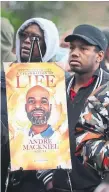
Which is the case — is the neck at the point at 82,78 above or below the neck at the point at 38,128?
above

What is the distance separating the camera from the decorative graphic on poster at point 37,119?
207 cm

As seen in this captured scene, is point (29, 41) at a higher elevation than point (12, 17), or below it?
below

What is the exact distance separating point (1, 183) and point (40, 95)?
1.69ft

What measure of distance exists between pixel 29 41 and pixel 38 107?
1.20 feet

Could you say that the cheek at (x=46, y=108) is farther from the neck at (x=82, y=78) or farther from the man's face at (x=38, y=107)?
the neck at (x=82, y=78)

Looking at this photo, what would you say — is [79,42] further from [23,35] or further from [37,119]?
[37,119]

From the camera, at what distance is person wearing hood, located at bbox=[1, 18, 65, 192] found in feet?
6.94

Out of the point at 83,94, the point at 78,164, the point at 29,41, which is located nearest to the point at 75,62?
the point at 83,94

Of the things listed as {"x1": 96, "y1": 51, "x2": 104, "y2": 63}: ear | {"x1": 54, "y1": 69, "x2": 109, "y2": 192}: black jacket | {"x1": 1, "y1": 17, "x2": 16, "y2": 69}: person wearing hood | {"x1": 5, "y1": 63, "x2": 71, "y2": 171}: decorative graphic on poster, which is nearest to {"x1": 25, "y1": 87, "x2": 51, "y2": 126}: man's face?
{"x1": 5, "y1": 63, "x2": 71, "y2": 171}: decorative graphic on poster

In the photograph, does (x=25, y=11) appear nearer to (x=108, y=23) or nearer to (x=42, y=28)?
(x=42, y=28)

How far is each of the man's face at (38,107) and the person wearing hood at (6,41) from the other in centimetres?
22

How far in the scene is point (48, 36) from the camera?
2.13 metres

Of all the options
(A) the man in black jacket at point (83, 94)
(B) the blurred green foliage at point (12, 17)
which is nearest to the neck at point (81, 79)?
(A) the man in black jacket at point (83, 94)

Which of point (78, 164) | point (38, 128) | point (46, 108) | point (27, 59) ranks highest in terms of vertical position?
point (27, 59)
